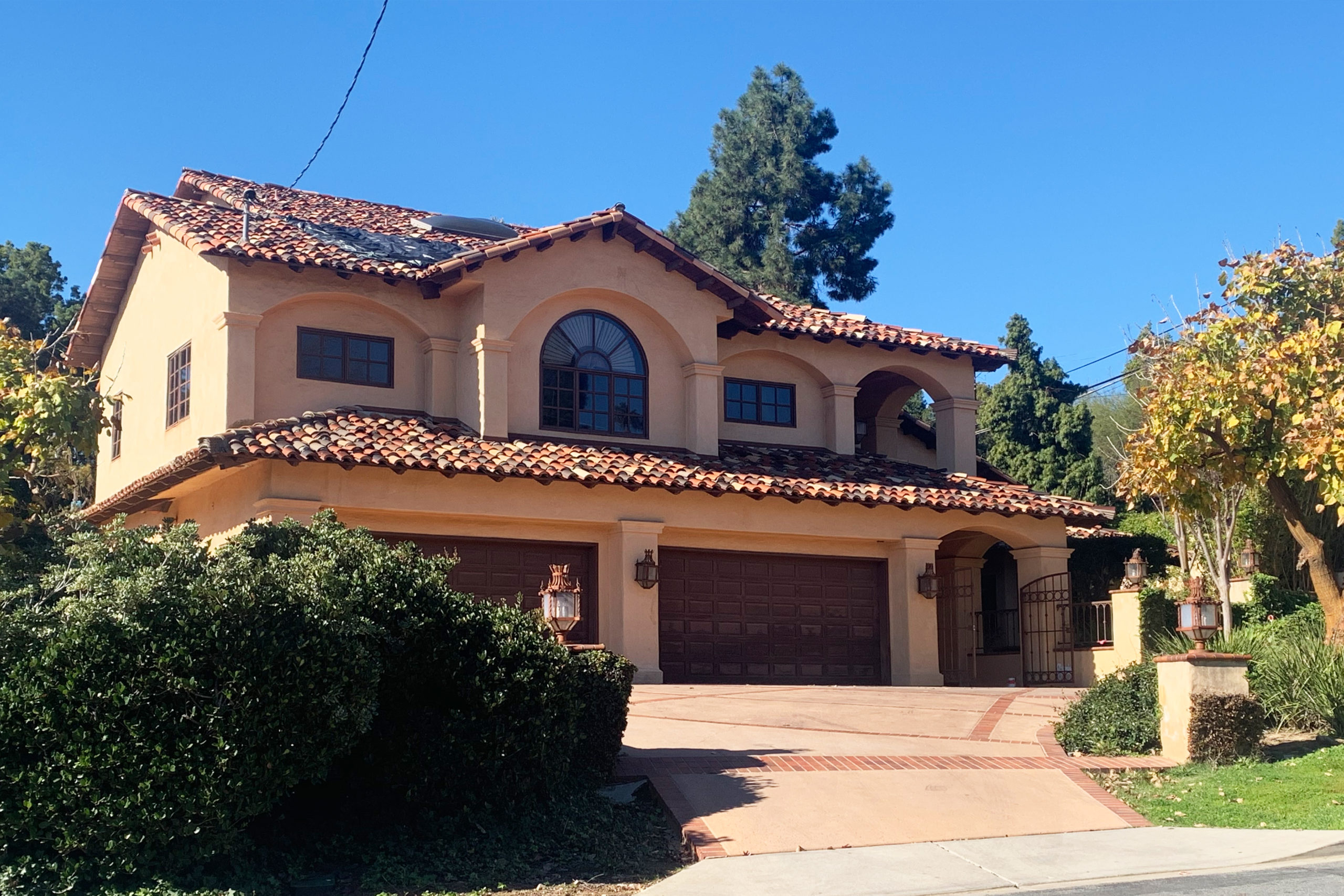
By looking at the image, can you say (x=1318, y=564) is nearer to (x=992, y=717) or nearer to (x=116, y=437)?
(x=992, y=717)

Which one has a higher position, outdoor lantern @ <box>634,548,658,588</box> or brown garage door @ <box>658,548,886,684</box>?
outdoor lantern @ <box>634,548,658,588</box>

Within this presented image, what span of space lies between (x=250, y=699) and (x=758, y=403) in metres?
15.9

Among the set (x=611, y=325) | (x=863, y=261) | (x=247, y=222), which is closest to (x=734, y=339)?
(x=611, y=325)

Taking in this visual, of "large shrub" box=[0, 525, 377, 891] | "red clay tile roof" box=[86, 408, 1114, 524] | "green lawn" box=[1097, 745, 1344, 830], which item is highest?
"red clay tile roof" box=[86, 408, 1114, 524]

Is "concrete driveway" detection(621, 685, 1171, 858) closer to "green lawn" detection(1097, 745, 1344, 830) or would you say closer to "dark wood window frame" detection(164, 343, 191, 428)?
"green lawn" detection(1097, 745, 1344, 830)

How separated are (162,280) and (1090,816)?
57.8 feet

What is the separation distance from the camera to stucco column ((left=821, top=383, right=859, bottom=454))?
80.2ft

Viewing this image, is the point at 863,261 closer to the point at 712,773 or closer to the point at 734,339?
the point at 734,339

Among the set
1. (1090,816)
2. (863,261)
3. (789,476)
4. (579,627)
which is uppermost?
(863,261)

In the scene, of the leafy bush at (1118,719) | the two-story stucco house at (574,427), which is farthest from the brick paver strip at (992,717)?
Result: the two-story stucco house at (574,427)

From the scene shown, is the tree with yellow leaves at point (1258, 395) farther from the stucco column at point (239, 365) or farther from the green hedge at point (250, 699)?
the stucco column at point (239, 365)

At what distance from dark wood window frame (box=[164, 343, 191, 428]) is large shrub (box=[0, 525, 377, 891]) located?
12074mm

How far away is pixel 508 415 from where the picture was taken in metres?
20.8

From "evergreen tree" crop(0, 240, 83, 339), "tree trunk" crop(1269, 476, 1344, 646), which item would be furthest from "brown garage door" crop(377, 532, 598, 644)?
"evergreen tree" crop(0, 240, 83, 339)
